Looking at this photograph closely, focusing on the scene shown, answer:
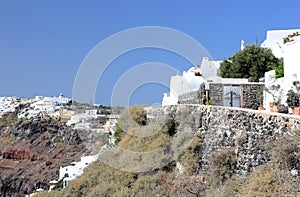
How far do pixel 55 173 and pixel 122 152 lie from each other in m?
26.7

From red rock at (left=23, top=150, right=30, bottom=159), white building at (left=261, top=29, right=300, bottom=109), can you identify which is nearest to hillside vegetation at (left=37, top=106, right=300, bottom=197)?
white building at (left=261, top=29, right=300, bottom=109)

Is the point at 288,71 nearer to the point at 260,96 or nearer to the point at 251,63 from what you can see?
the point at 260,96

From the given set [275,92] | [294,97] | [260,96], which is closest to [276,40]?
[260,96]

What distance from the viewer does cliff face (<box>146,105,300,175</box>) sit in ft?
29.4

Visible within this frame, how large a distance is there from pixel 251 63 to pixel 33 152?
4105cm

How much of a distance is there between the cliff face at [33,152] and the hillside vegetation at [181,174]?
77.2 feet

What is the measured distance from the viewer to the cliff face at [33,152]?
142 ft

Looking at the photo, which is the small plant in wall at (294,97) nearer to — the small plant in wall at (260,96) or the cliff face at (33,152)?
the small plant in wall at (260,96)

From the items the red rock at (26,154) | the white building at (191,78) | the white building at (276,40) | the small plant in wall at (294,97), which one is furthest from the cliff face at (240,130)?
the red rock at (26,154)

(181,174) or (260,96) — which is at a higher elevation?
(260,96)

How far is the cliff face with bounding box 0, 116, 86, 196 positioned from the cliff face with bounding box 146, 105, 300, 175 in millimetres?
28784

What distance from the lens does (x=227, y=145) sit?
1107 centimetres

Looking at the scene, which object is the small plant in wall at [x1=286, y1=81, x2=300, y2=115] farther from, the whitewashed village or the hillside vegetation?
the hillside vegetation

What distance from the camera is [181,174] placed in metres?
12.3
